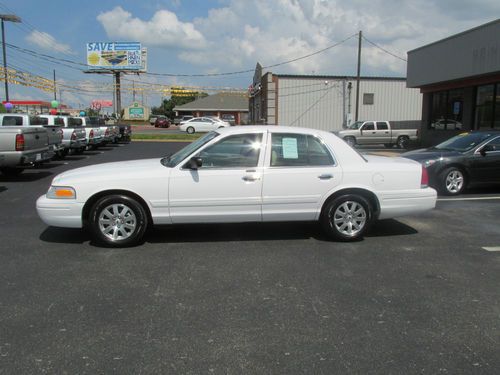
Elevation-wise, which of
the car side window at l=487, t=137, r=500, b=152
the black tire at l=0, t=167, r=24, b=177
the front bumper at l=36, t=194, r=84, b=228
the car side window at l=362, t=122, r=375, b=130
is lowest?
the black tire at l=0, t=167, r=24, b=177

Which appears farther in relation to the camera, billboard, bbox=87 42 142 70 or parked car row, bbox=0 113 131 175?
billboard, bbox=87 42 142 70

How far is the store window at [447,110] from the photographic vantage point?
70.7 feet

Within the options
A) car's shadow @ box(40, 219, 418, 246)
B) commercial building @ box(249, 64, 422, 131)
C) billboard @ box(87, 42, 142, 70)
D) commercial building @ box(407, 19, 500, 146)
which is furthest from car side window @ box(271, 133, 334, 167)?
billboard @ box(87, 42, 142, 70)

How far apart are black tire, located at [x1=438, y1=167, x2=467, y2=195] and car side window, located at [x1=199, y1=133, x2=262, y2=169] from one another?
214 inches

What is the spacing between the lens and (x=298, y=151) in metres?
5.99

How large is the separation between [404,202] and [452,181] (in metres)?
4.25

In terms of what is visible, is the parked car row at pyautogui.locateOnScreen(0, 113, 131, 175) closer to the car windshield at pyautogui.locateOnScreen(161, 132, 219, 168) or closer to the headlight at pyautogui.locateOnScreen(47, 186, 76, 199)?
the headlight at pyautogui.locateOnScreen(47, 186, 76, 199)

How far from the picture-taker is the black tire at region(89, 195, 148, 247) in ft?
18.5

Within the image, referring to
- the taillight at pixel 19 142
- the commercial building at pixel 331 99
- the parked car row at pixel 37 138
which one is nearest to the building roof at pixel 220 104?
the commercial building at pixel 331 99

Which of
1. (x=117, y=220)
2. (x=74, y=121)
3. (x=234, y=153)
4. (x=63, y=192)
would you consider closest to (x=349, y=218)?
(x=234, y=153)

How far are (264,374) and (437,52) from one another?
2183 cm

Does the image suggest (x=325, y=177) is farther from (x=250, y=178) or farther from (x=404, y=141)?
(x=404, y=141)

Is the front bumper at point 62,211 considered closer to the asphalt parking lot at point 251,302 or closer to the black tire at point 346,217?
the asphalt parking lot at point 251,302

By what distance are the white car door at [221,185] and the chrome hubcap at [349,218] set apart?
1034mm
